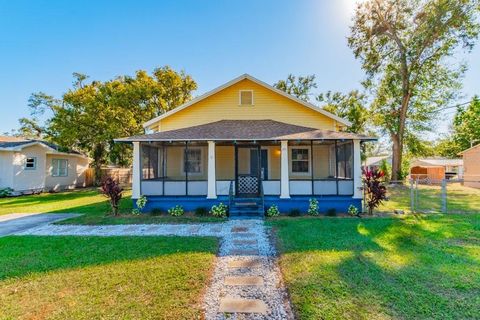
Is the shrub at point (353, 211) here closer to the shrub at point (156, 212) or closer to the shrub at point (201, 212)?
the shrub at point (201, 212)

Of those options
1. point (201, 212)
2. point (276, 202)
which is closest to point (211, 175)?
point (201, 212)

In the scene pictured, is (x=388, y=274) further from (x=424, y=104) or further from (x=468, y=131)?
(x=468, y=131)

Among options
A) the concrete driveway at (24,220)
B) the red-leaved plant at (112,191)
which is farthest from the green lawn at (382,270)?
the concrete driveway at (24,220)

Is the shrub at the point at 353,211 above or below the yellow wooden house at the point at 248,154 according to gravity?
below

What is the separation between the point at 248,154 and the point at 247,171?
0.87 m

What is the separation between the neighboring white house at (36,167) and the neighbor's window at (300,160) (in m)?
18.8

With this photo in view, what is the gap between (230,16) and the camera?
14922 millimetres

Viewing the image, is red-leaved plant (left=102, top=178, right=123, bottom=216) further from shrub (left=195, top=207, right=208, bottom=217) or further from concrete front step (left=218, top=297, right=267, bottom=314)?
concrete front step (left=218, top=297, right=267, bottom=314)

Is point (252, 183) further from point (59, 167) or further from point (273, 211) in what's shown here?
point (59, 167)

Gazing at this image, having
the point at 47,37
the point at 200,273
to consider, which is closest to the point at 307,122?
the point at 200,273

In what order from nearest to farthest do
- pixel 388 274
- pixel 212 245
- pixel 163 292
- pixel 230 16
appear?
pixel 163 292, pixel 388 274, pixel 212 245, pixel 230 16

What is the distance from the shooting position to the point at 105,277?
450cm

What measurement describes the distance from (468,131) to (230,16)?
127 ft

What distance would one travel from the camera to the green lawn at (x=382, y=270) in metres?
3.47
